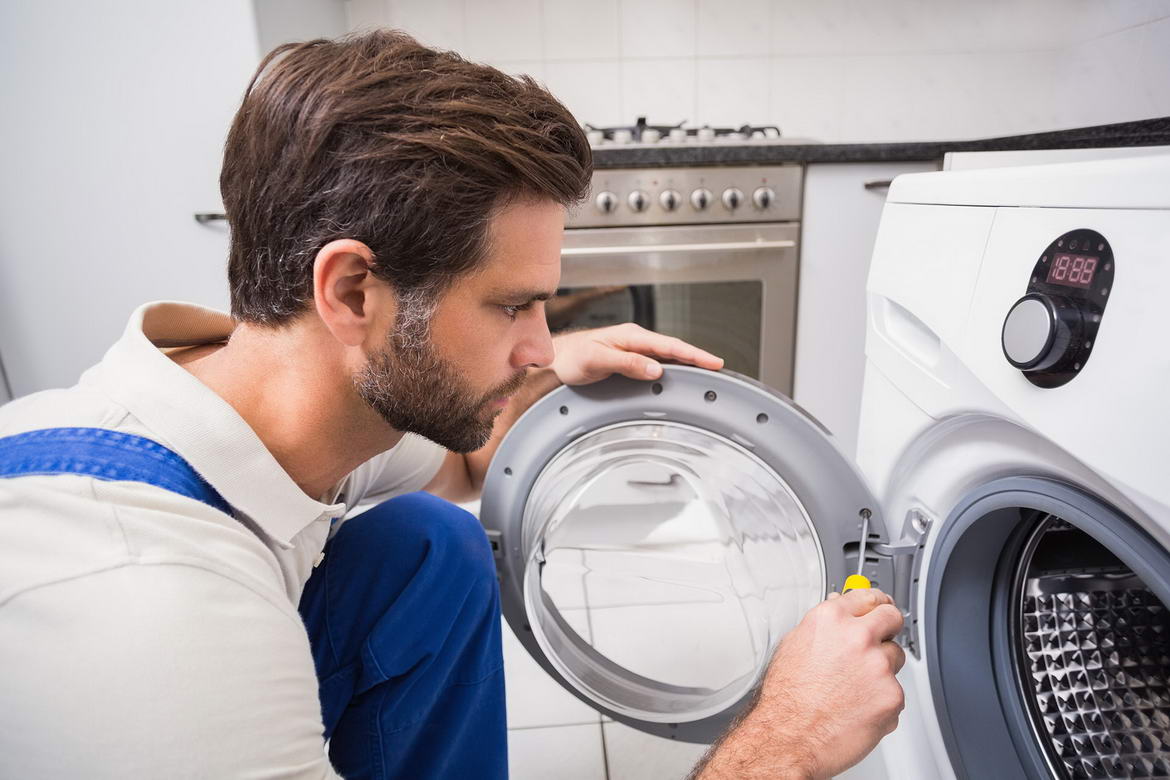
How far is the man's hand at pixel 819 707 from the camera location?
0.54 meters

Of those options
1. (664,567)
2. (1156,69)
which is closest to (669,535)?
(664,567)

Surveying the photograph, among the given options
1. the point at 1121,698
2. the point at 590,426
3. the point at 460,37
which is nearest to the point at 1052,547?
the point at 1121,698

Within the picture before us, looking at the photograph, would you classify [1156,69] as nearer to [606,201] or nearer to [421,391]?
[606,201]

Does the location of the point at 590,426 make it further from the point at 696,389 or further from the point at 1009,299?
the point at 1009,299

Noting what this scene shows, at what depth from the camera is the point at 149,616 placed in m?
0.42

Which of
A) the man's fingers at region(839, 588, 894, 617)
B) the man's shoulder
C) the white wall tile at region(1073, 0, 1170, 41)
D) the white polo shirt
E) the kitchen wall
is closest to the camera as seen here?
the white polo shirt

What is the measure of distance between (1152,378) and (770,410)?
337mm

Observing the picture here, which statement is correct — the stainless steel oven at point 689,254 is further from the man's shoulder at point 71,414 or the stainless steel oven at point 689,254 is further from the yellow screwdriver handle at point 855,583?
the man's shoulder at point 71,414

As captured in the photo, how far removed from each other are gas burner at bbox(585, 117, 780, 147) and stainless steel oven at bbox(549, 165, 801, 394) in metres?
0.30

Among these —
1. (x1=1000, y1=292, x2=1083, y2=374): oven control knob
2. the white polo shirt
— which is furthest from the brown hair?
(x1=1000, y1=292, x2=1083, y2=374): oven control knob

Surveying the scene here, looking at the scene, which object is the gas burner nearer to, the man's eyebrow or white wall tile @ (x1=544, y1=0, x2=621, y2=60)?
white wall tile @ (x1=544, y1=0, x2=621, y2=60)

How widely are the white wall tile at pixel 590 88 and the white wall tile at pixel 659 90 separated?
0.02 m

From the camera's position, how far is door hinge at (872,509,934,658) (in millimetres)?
673

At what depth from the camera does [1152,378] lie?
0.38 m
